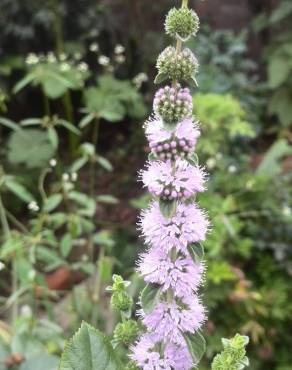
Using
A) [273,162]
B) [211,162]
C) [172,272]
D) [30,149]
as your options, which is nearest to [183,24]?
[172,272]

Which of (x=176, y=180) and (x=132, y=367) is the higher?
(x=176, y=180)

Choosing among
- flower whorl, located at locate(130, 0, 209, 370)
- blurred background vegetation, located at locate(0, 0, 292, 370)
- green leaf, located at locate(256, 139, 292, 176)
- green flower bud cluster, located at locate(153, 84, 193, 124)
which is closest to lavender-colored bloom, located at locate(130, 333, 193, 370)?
flower whorl, located at locate(130, 0, 209, 370)

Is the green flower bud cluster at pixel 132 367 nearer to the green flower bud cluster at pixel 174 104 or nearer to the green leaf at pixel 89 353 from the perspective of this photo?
the green leaf at pixel 89 353

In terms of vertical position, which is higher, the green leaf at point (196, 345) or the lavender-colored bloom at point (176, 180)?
the lavender-colored bloom at point (176, 180)

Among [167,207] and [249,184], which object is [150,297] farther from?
[249,184]

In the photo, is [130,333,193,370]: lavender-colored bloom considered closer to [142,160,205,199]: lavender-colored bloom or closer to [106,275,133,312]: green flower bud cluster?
[106,275,133,312]: green flower bud cluster

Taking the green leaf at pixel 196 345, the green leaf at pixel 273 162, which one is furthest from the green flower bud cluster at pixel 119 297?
the green leaf at pixel 273 162

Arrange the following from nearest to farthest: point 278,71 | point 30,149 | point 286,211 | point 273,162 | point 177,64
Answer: point 177,64, point 286,211, point 273,162, point 30,149, point 278,71
